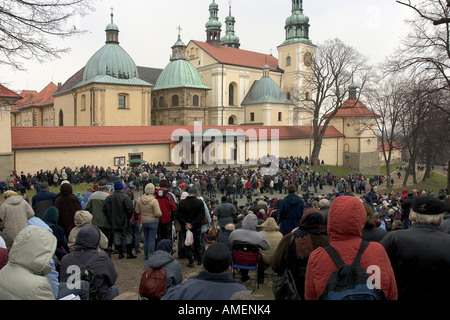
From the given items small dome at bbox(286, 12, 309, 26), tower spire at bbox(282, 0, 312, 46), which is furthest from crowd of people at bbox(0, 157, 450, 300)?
small dome at bbox(286, 12, 309, 26)

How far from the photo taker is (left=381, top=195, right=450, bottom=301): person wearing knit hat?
315 cm

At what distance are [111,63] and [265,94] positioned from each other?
72.9ft

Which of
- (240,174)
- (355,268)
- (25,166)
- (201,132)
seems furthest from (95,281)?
(201,132)

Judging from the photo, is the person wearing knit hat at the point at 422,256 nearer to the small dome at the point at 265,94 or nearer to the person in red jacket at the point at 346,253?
the person in red jacket at the point at 346,253

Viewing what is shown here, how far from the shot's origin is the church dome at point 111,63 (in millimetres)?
43344

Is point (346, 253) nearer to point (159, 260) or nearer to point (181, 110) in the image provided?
point (159, 260)

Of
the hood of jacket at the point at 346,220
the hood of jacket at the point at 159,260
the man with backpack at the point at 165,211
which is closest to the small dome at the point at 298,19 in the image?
the man with backpack at the point at 165,211

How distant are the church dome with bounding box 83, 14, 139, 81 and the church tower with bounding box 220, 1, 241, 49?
34.2m

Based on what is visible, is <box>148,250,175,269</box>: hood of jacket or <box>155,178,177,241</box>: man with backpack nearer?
<box>148,250,175,269</box>: hood of jacket

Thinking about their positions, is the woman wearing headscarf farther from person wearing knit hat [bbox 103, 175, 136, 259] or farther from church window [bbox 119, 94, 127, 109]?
church window [bbox 119, 94, 127, 109]

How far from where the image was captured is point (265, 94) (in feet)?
180

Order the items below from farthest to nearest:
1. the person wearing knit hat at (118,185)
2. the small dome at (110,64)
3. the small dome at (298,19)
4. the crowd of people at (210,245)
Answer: the small dome at (298,19) → the small dome at (110,64) → the person wearing knit hat at (118,185) → the crowd of people at (210,245)

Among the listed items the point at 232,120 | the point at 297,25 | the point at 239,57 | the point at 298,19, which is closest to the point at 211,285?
the point at 232,120

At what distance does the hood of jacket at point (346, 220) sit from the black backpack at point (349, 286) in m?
0.25
